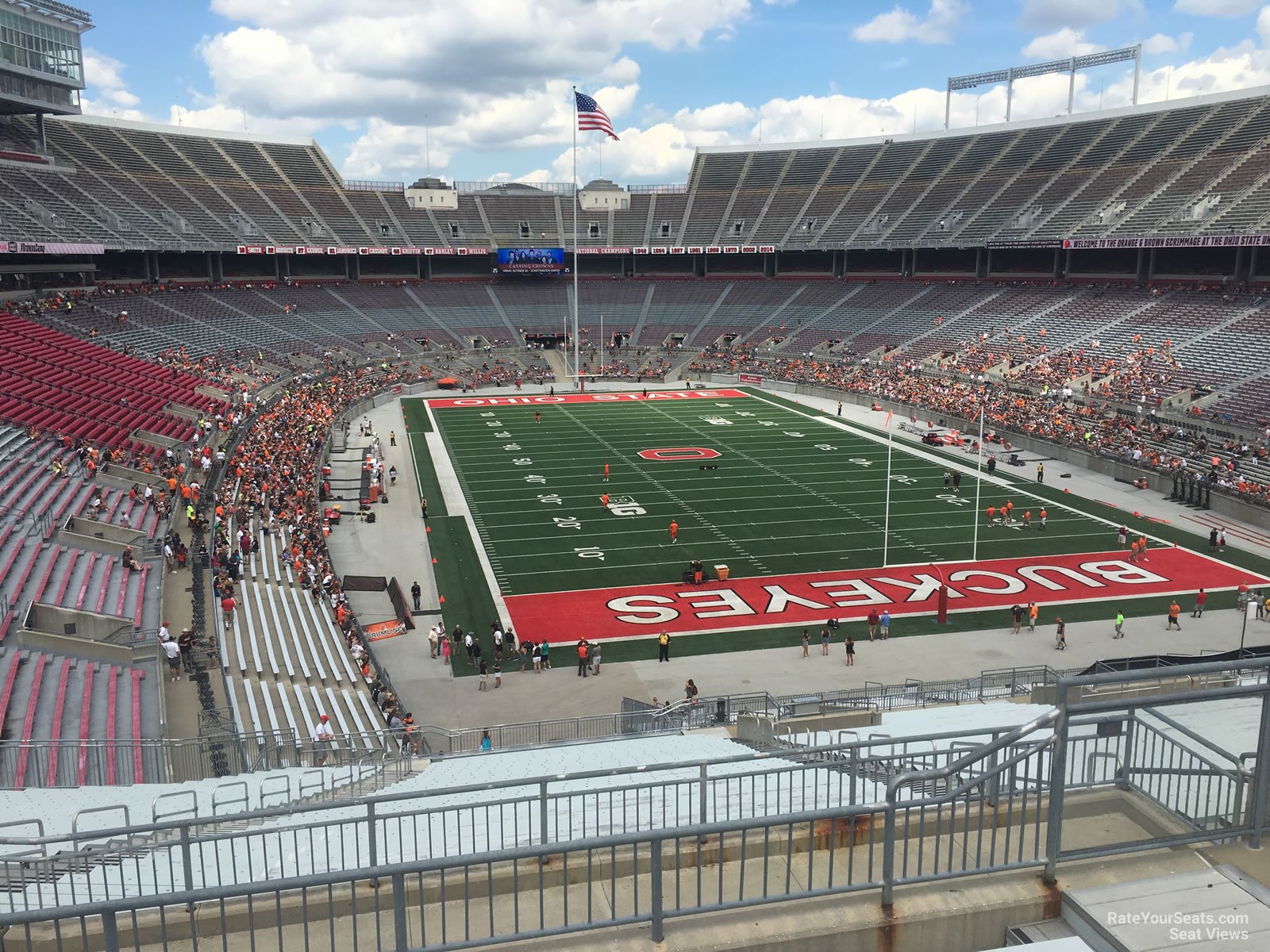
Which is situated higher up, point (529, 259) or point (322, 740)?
point (529, 259)

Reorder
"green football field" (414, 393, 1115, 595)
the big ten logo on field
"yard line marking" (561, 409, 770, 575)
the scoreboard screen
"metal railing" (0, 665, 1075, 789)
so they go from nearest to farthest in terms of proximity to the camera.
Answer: "metal railing" (0, 665, 1075, 789) < "yard line marking" (561, 409, 770, 575) < "green football field" (414, 393, 1115, 595) < the big ten logo on field < the scoreboard screen

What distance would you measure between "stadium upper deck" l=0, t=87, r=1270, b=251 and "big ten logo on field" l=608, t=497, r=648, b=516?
35.8m

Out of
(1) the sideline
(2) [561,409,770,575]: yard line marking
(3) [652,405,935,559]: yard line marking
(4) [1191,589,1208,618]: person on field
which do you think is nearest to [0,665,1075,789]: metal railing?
(1) the sideline

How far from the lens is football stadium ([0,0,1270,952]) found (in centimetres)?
510

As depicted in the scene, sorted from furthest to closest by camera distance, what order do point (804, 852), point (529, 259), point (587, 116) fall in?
point (529, 259) < point (587, 116) < point (804, 852)

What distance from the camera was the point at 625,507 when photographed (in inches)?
1425

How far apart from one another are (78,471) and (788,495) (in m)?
23.1

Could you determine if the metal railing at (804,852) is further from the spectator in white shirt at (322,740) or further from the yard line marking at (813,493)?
the yard line marking at (813,493)

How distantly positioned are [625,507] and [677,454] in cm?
969

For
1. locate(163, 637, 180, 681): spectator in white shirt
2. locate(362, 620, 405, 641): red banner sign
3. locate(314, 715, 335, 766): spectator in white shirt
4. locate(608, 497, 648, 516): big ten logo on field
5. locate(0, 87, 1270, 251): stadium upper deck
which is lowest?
locate(362, 620, 405, 641): red banner sign

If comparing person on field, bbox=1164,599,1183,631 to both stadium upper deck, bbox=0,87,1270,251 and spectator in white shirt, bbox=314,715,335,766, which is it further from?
stadium upper deck, bbox=0,87,1270,251

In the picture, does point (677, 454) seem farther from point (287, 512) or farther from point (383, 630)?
point (383, 630)

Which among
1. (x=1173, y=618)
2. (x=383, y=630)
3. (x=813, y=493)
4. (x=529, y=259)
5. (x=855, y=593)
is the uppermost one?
(x=529, y=259)

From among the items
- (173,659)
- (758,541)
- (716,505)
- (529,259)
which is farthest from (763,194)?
(173,659)
